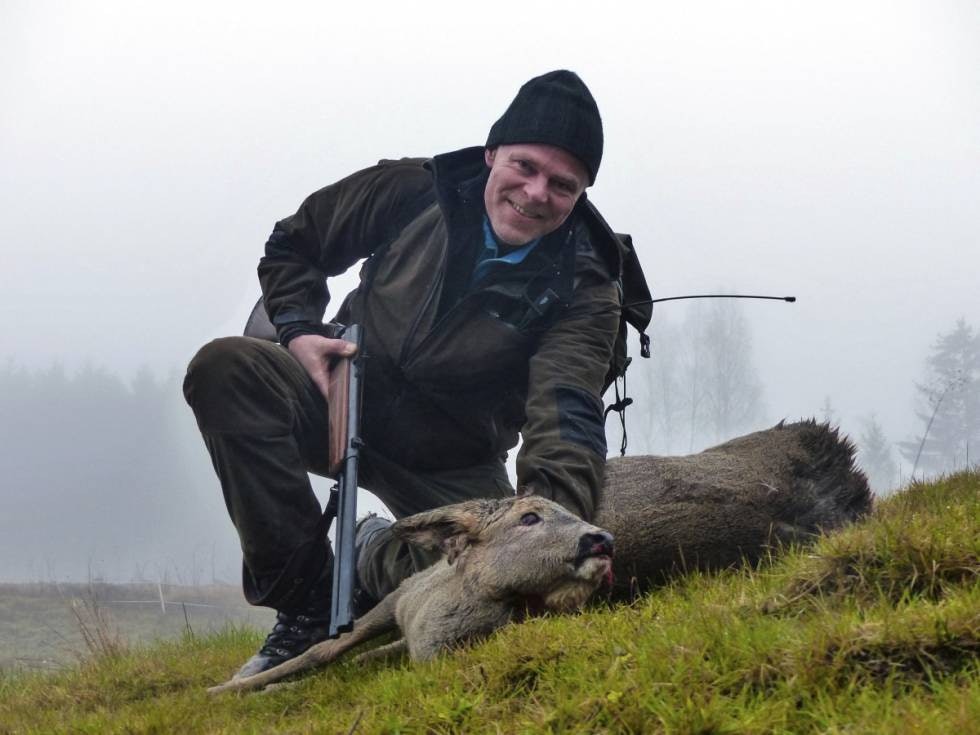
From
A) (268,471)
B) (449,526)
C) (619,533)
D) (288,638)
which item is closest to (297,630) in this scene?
(288,638)

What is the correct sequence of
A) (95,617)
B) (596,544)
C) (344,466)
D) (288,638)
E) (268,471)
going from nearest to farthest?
1. (596,544)
2. (344,466)
3. (288,638)
4. (268,471)
5. (95,617)

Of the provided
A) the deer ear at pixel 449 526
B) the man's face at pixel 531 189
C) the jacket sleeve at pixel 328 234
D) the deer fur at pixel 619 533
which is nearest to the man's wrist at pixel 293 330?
the jacket sleeve at pixel 328 234

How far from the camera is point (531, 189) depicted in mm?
5742

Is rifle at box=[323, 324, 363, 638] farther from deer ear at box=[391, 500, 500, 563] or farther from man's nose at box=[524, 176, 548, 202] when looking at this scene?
man's nose at box=[524, 176, 548, 202]

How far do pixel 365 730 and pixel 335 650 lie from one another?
5.67 ft

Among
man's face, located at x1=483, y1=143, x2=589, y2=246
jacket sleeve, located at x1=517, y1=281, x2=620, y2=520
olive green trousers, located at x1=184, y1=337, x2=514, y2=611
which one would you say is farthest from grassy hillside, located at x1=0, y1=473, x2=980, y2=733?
man's face, located at x1=483, y1=143, x2=589, y2=246

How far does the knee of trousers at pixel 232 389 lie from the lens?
5902mm

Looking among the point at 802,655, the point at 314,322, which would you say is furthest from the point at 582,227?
the point at 802,655

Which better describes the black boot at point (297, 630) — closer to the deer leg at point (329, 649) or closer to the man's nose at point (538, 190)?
the deer leg at point (329, 649)

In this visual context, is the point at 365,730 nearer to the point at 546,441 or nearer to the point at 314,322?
the point at 546,441

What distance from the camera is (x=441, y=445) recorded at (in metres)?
6.48

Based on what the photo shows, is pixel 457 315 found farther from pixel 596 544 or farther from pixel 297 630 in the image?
pixel 297 630

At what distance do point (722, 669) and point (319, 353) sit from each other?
11.8 ft

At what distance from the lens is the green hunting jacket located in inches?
221
